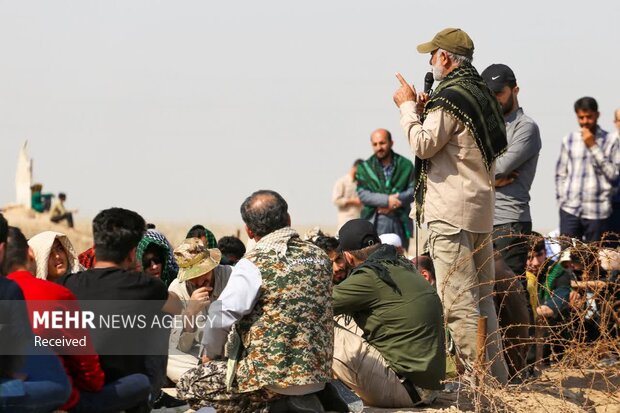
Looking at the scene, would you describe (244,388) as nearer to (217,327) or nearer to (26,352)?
(217,327)

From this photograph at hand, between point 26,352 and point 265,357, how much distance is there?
1580 mm

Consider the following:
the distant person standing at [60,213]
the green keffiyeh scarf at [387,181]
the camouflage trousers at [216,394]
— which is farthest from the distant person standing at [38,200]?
the camouflage trousers at [216,394]

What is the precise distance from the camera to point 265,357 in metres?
7.07

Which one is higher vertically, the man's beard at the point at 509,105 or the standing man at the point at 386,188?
the man's beard at the point at 509,105

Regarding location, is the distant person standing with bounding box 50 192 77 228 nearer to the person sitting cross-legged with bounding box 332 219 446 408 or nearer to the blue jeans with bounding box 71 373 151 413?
the person sitting cross-legged with bounding box 332 219 446 408

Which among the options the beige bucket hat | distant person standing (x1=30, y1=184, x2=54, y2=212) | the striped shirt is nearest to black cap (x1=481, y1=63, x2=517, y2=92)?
the striped shirt

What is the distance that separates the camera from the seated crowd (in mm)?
6168

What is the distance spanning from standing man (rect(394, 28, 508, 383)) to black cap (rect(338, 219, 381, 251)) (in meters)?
0.44

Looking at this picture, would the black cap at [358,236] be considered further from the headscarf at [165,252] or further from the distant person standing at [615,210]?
the distant person standing at [615,210]

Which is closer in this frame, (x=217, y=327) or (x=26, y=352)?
(x=26, y=352)

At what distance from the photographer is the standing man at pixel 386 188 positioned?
44.6ft

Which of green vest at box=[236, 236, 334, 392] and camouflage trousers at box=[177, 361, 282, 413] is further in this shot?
camouflage trousers at box=[177, 361, 282, 413]

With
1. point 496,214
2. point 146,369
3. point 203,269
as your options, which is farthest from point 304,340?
point 496,214

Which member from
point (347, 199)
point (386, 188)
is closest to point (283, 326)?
point (386, 188)
